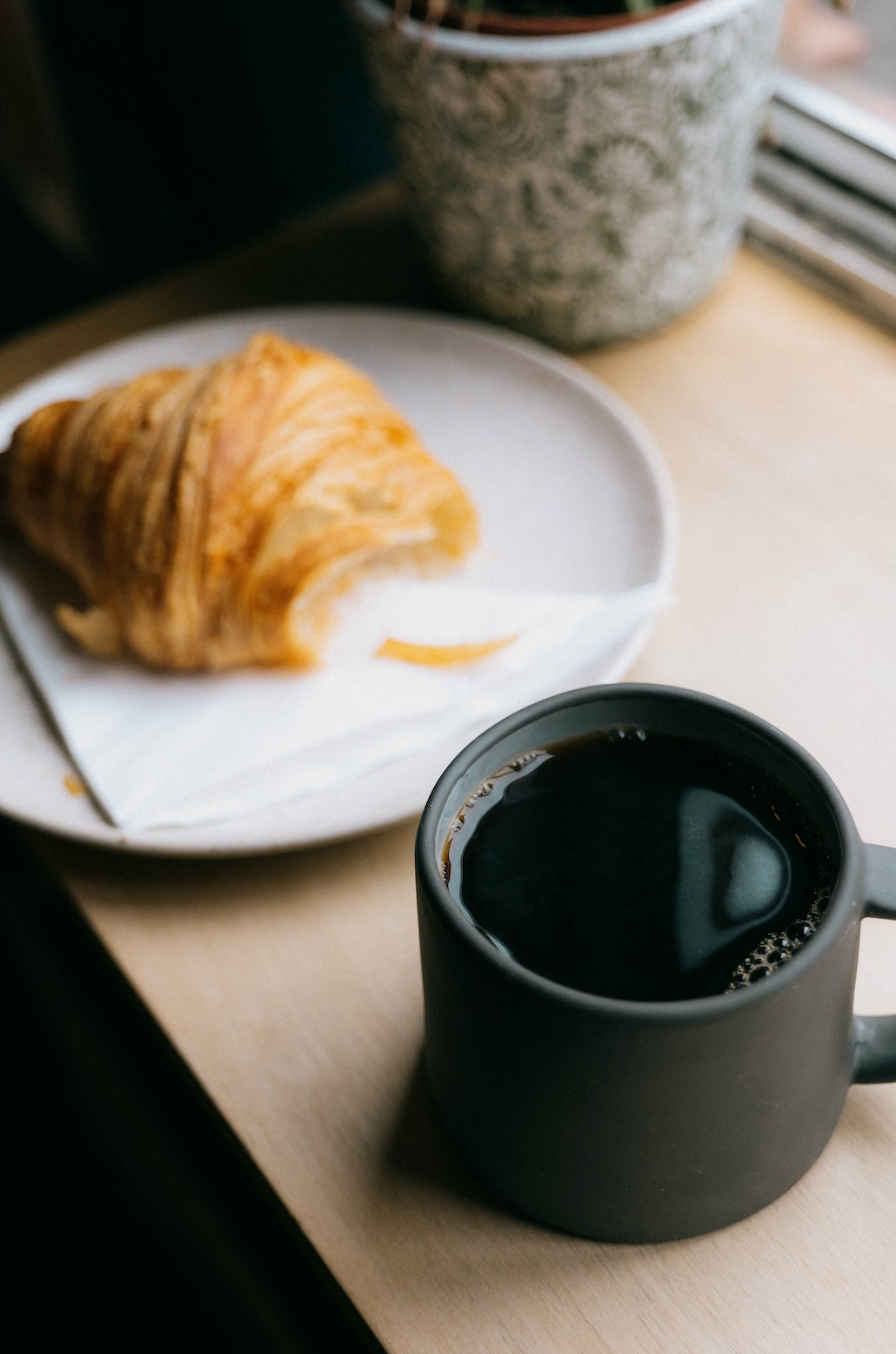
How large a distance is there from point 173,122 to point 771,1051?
0.92m

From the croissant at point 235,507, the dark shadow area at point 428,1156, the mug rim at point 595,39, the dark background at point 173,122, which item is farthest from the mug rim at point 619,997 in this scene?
the dark background at point 173,122

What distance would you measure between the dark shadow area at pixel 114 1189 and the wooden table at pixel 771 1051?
0.09ft

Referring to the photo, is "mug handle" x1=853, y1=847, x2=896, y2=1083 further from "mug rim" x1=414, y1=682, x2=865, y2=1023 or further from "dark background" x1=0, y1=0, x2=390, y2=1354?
"dark background" x1=0, y1=0, x2=390, y2=1354

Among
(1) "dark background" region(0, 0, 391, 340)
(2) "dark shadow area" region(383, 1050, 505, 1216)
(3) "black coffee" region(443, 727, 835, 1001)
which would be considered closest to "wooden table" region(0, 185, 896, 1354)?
(2) "dark shadow area" region(383, 1050, 505, 1216)

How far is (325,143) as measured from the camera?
1.01 m

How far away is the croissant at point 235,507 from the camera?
24.7 inches

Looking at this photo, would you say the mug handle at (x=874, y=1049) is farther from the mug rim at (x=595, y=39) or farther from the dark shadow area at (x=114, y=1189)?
the mug rim at (x=595, y=39)

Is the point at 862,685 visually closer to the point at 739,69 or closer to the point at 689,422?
the point at 689,422

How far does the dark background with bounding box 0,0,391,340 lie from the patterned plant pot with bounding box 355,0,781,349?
23 centimetres

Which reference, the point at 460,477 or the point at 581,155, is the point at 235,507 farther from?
the point at 581,155

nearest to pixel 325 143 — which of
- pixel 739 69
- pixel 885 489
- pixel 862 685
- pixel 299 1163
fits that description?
pixel 739 69

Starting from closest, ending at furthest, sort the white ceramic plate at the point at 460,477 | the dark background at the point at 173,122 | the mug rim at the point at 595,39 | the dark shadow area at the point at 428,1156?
the dark shadow area at the point at 428,1156
the white ceramic plate at the point at 460,477
the mug rim at the point at 595,39
the dark background at the point at 173,122

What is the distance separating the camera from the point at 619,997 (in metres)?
0.35

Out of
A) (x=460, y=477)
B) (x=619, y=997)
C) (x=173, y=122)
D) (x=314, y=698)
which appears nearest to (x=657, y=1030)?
(x=619, y=997)
